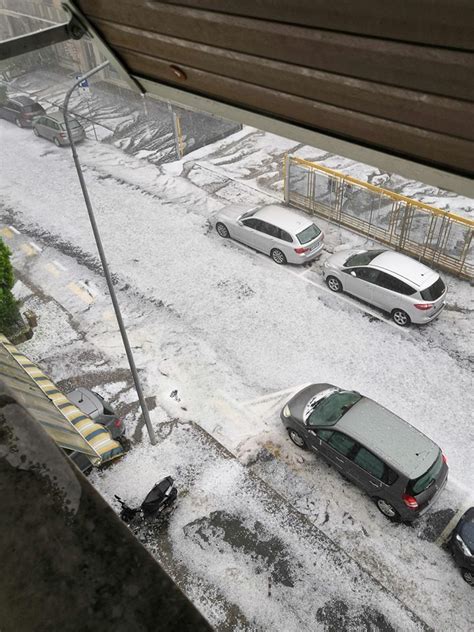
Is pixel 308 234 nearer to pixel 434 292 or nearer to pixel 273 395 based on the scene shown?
pixel 434 292

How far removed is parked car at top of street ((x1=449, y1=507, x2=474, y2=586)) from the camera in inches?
301

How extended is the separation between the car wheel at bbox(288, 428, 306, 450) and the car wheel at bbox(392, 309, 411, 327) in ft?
14.3

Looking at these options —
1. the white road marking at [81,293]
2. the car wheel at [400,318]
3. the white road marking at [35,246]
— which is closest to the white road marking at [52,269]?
the white road marking at [81,293]

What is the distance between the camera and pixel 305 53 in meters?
2.44

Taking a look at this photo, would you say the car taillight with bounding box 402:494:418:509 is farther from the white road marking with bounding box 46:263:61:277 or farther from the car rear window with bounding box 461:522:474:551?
the white road marking with bounding box 46:263:61:277

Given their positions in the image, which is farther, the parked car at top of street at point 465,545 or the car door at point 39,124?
the car door at point 39,124

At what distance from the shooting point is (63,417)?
344 inches

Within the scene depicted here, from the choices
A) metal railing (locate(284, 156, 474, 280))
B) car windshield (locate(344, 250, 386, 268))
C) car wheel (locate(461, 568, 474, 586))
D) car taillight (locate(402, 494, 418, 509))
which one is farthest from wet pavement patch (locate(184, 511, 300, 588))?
metal railing (locate(284, 156, 474, 280))

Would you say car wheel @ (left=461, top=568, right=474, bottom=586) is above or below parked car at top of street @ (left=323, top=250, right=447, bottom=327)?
below

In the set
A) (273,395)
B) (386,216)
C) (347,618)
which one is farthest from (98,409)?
(386,216)

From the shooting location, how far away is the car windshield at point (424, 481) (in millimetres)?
7988

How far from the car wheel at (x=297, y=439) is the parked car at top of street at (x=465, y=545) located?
303 centimetres

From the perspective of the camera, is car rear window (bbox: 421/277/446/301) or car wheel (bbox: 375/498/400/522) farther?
car rear window (bbox: 421/277/446/301)

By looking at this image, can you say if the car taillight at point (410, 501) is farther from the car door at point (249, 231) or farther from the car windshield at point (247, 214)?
the car windshield at point (247, 214)
